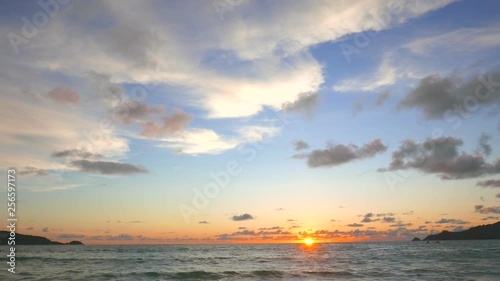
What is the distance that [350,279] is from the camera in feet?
128

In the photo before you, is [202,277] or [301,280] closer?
[301,280]

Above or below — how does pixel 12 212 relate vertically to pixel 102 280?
above

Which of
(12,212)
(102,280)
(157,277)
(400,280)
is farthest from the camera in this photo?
(157,277)

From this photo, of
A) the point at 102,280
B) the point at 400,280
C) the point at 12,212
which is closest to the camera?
the point at 12,212

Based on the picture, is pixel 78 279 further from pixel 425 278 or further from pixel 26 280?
pixel 425 278

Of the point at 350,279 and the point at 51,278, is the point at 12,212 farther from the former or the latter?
the point at 350,279

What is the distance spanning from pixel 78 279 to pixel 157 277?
932cm

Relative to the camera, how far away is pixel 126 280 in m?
41.1

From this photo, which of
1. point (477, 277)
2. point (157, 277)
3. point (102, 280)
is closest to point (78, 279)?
point (102, 280)

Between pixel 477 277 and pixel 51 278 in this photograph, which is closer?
pixel 477 277

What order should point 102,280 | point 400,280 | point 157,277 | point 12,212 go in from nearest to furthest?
point 12,212, point 400,280, point 102,280, point 157,277

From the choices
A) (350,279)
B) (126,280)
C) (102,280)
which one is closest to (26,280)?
(102,280)

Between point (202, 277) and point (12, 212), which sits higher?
point (12, 212)

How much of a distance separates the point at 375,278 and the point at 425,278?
5.51 metres
